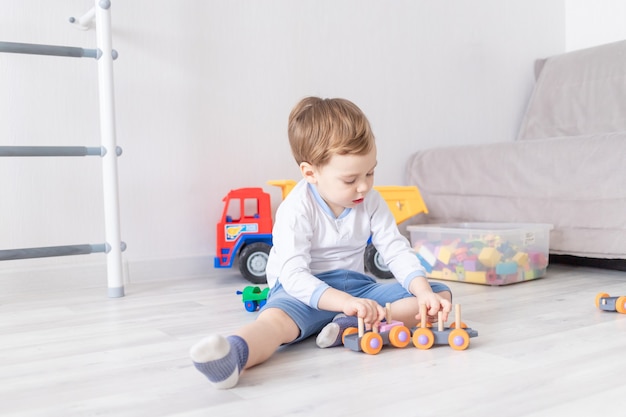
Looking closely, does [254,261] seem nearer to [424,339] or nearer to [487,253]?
[487,253]

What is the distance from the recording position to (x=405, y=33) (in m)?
2.22

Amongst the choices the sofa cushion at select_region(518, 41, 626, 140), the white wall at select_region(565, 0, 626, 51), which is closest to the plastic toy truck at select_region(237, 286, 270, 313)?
the sofa cushion at select_region(518, 41, 626, 140)

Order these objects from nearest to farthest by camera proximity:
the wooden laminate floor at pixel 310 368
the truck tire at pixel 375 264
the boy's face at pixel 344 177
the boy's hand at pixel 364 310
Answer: the wooden laminate floor at pixel 310 368 → the boy's hand at pixel 364 310 → the boy's face at pixel 344 177 → the truck tire at pixel 375 264

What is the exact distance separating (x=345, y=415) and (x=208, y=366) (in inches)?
7.0

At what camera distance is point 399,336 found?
3.34 feet

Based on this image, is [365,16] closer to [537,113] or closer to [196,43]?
[196,43]

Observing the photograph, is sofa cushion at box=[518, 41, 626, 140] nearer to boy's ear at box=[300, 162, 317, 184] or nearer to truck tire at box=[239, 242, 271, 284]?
truck tire at box=[239, 242, 271, 284]

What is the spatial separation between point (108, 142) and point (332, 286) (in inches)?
28.4

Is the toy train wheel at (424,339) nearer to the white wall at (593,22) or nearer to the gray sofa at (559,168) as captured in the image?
the gray sofa at (559,168)

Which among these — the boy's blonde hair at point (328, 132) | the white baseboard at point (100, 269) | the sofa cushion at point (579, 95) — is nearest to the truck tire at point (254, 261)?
the white baseboard at point (100, 269)

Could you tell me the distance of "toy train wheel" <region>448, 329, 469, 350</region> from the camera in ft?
3.27

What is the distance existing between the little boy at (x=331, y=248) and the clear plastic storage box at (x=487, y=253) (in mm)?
504

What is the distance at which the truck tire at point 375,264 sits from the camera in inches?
72.7

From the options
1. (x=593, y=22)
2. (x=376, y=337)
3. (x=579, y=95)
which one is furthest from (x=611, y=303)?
(x=593, y=22)
